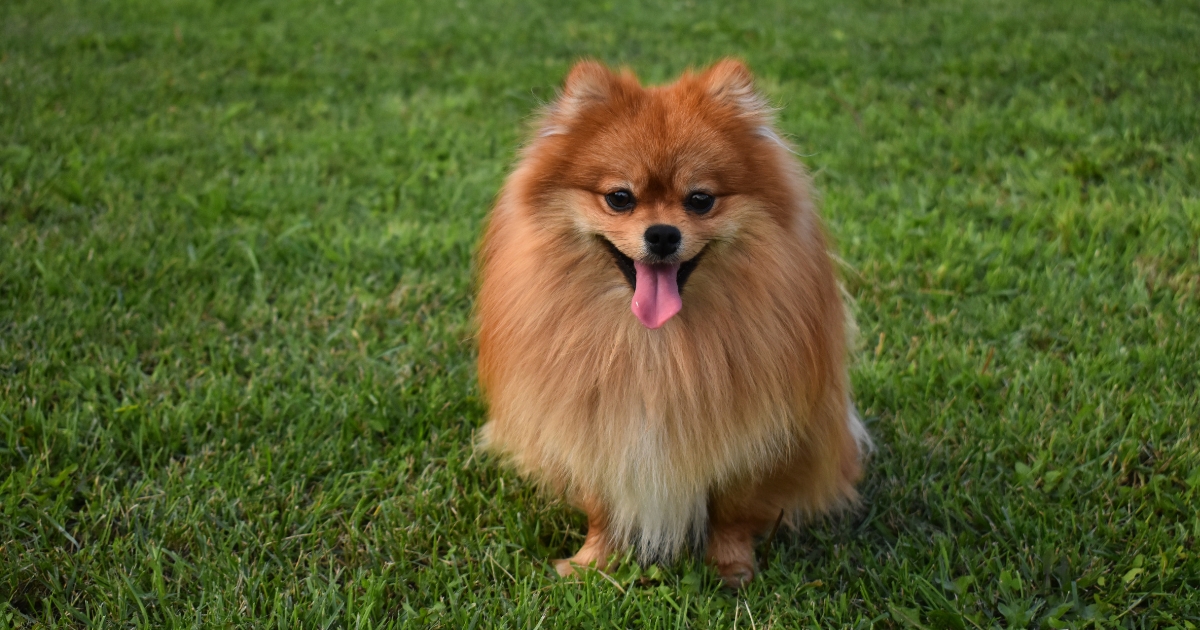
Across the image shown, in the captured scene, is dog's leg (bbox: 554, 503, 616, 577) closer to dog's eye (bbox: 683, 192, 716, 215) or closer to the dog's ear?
dog's eye (bbox: 683, 192, 716, 215)

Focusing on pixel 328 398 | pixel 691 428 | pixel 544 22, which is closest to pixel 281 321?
pixel 328 398

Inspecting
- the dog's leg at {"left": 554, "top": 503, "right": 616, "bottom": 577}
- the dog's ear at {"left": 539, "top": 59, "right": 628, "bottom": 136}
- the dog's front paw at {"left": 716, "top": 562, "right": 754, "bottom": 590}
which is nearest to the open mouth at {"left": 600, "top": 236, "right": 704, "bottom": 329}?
the dog's ear at {"left": 539, "top": 59, "right": 628, "bottom": 136}

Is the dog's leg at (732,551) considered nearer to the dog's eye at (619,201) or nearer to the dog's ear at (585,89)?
the dog's eye at (619,201)

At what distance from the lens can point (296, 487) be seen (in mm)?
2646

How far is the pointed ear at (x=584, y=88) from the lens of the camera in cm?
210

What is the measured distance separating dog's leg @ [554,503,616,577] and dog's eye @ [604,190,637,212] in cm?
83

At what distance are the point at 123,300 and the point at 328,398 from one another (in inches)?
41.9

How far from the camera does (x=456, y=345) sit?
3400 mm

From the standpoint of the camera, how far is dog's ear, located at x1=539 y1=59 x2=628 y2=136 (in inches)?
82.6

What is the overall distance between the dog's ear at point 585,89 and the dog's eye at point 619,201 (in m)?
0.23

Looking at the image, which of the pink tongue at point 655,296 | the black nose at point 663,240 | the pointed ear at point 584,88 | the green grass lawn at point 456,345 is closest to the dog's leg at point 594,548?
the green grass lawn at point 456,345

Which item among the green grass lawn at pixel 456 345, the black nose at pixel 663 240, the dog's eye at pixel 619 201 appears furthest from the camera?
the green grass lawn at pixel 456 345

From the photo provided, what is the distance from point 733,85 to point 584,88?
354 mm

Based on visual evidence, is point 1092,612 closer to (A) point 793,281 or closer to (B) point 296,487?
(A) point 793,281
